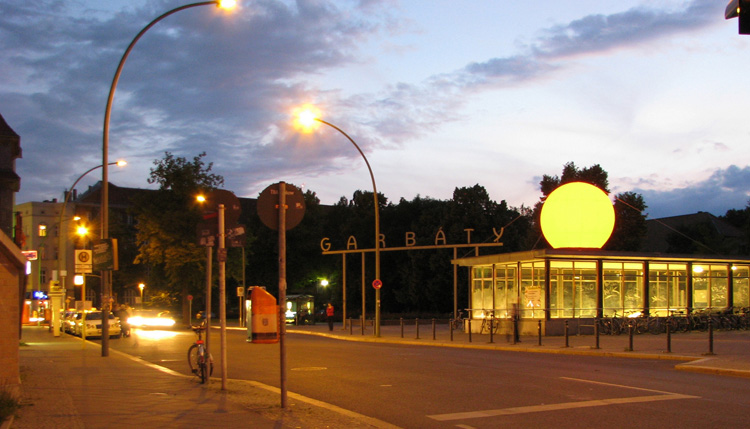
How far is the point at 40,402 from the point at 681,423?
29.2 feet

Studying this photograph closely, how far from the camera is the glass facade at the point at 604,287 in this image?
32.4m

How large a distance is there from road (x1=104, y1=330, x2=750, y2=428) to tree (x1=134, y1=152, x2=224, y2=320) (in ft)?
121

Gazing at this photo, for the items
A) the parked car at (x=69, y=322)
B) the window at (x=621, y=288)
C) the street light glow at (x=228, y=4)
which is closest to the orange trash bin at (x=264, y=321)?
the street light glow at (x=228, y=4)

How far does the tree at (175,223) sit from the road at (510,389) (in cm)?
3695

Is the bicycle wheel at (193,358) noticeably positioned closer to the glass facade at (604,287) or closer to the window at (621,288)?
the glass facade at (604,287)

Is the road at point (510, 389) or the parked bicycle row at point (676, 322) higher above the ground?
the road at point (510, 389)

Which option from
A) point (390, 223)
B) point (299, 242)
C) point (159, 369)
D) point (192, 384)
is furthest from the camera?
point (299, 242)

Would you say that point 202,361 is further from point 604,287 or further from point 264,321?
point 604,287

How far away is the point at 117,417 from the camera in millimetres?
9133

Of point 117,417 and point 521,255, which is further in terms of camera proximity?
point 521,255

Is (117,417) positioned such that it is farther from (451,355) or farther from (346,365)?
(451,355)

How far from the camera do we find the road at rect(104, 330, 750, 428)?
9688mm

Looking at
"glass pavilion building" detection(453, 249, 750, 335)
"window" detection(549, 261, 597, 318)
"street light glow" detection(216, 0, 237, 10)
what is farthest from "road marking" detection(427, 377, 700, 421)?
"window" detection(549, 261, 597, 318)

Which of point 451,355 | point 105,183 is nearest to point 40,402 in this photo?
point 105,183
